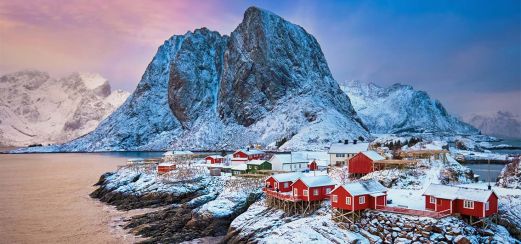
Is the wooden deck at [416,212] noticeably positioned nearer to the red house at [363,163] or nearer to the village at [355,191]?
the village at [355,191]

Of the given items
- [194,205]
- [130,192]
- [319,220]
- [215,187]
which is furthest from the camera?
[130,192]

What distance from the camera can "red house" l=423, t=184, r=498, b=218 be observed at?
118 ft

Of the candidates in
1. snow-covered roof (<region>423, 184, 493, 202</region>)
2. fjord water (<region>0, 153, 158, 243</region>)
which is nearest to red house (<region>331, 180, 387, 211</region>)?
snow-covered roof (<region>423, 184, 493, 202</region>)

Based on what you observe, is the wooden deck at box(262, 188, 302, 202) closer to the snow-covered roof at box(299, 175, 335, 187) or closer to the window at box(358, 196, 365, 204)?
the snow-covered roof at box(299, 175, 335, 187)

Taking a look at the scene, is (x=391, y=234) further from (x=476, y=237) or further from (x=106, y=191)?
(x=106, y=191)

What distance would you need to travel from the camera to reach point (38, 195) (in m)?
78.8

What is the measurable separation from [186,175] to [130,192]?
379 inches

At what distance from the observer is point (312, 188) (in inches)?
1841

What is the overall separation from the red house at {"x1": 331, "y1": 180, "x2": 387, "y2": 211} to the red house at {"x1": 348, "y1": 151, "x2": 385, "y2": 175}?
17858 mm

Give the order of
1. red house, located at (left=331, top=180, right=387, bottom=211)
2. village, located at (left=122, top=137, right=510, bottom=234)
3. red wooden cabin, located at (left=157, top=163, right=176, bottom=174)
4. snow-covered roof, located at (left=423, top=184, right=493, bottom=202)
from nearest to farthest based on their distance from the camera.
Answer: snow-covered roof, located at (left=423, top=184, right=493, bottom=202) → village, located at (left=122, top=137, right=510, bottom=234) → red house, located at (left=331, top=180, right=387, bottom=211) → red wooden cabin, located at (left=157, top=163, right=176, bottom=174)

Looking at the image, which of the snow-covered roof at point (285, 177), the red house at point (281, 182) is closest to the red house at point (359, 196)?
the red house at point (281, 182)

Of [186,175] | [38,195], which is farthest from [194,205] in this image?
[38,195]

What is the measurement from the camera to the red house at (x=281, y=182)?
52.6 metres

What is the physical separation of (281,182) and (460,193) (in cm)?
2124
